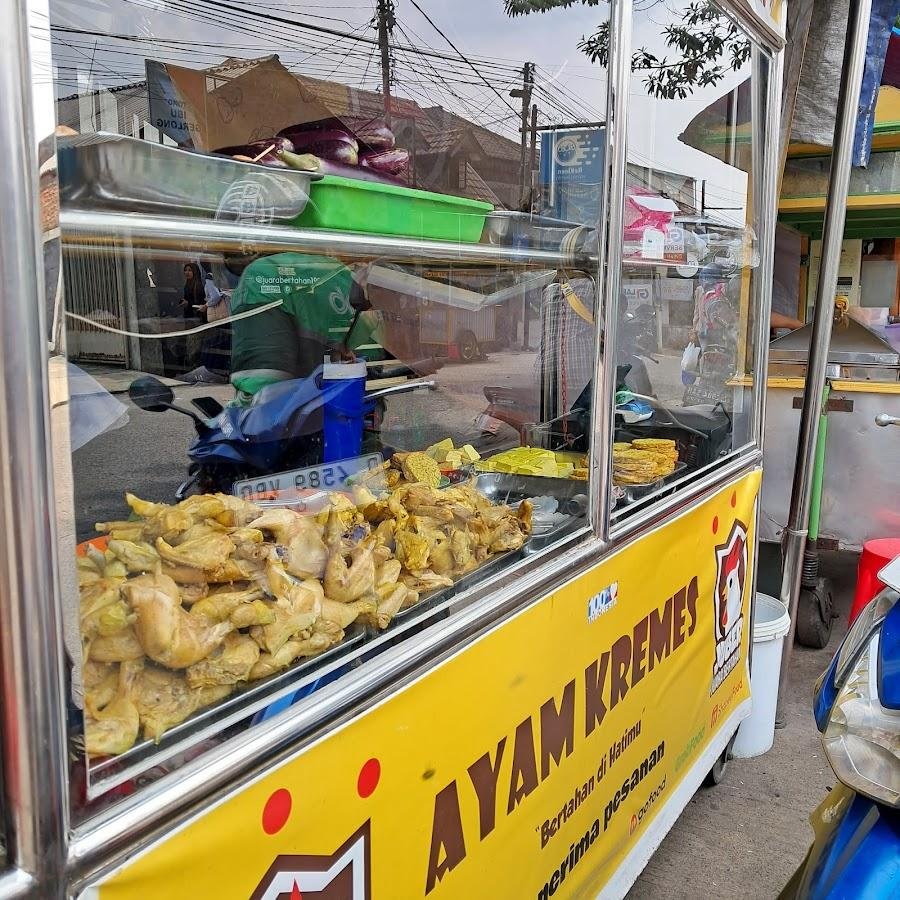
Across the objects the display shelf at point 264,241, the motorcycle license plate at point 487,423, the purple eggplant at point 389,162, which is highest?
the purple eggplant at point 389,162

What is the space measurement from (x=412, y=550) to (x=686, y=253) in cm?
177

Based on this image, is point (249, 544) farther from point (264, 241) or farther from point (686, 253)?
point (686, 253)

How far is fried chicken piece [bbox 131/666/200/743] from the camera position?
973mm

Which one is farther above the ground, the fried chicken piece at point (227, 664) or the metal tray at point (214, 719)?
the fried chicken piece at point (227, 664)

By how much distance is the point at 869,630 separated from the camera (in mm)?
1627

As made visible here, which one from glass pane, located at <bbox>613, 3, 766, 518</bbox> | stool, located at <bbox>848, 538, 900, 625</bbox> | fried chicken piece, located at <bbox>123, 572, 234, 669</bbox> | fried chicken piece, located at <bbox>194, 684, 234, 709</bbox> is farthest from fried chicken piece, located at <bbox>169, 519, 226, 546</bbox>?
stool, located at <bbox>848, 538, 900, 625</bbox>

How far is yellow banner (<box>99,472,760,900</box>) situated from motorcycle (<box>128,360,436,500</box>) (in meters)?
0.75

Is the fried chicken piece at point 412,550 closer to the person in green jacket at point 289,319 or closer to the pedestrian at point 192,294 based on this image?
the person in green jacket at point 289,319

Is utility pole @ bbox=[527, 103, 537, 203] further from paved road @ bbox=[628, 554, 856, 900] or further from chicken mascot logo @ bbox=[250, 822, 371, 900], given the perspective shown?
paved road @ bbox=[628, 554, 856, 900]

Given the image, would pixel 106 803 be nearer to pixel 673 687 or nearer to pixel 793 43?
pixel 673 687

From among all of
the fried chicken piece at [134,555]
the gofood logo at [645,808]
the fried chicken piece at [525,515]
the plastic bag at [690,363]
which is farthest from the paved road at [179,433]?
the gofood logo at [645,808]

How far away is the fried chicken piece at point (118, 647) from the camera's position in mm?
969

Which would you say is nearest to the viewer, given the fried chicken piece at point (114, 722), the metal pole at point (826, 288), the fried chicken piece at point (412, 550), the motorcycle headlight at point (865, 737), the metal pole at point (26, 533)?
the metal pole at point (26, 533)

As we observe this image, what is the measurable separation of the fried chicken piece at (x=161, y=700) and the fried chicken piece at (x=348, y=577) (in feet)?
1.02
